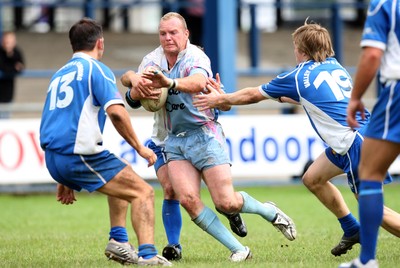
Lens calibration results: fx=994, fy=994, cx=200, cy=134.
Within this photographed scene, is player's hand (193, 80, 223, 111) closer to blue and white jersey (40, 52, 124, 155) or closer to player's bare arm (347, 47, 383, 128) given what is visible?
blue and white jersey (40, 52, 124, 155)

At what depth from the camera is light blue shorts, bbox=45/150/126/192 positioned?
289 inches

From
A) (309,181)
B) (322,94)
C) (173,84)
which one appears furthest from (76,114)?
(309,181)

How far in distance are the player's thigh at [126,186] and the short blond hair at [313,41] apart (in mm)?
1720

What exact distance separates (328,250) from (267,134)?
683 centimetres

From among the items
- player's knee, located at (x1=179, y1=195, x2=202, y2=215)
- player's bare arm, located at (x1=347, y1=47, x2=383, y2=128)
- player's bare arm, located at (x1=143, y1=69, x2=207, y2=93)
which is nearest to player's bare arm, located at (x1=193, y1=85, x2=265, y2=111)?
player's bare arm, located at (x1=143, y1=69, x2=207, y2=93)

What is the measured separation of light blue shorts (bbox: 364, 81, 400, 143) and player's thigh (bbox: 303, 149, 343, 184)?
1.67 m

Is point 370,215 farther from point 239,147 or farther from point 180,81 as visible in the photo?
point 239,147

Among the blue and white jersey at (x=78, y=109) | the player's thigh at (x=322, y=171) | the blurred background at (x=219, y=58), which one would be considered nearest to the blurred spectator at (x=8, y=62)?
the blurred background at (x=219, y=58)

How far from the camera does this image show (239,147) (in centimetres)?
1541

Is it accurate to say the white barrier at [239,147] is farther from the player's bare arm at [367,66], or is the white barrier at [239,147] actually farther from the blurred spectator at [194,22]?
the blurred spectator at [194,22]

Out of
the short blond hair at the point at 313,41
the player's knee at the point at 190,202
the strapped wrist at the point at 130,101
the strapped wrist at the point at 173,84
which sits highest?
the short blond hair at the point at 313,41

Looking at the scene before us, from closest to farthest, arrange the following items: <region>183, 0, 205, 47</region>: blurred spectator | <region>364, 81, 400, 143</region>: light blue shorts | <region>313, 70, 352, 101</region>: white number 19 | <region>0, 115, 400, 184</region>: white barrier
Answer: <region>364, 81, 400, 143</region>: light blue shorts, <region>313, 70, 352, 101</region>: white number 19, <region>0, 115, 400, 184</region>: white barrier, <region>183, 0, 205, 47</region>: blurred spectator

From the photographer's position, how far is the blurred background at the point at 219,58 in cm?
1506

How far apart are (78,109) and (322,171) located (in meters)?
2.12
